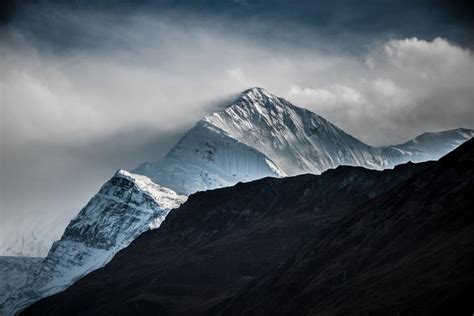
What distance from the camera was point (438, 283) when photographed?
197000 millimetres

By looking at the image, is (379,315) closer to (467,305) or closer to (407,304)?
(407,304)

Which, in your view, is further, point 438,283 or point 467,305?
point 438,283

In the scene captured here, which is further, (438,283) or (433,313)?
(438,283)

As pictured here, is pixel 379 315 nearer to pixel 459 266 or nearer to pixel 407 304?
pixel 407 304

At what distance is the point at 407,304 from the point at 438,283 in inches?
345

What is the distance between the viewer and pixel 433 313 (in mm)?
180625

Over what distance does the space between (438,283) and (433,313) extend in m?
17.5

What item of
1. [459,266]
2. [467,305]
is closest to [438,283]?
[459,266]

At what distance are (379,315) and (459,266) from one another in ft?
69.7

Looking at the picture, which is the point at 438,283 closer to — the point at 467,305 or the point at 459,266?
the point at 459,266

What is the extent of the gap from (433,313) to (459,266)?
75.2ft

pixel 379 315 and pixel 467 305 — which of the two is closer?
pixel 467 305

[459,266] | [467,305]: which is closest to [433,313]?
[467,305]

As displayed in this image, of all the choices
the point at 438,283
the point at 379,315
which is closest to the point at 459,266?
the point at 438,283
